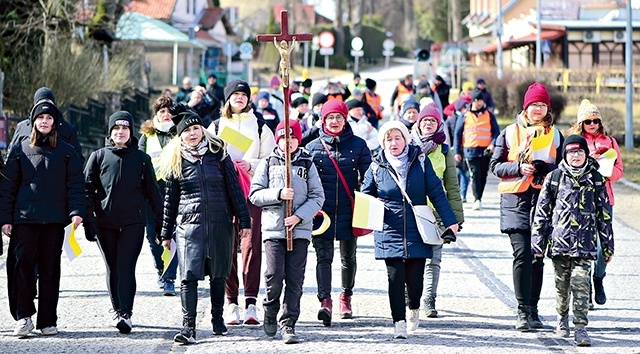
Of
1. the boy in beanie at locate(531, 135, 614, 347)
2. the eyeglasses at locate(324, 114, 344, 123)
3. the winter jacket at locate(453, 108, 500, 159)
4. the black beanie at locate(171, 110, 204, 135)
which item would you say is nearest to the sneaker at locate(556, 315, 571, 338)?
the boy in beanie at locate(531, 135, 614, 347)

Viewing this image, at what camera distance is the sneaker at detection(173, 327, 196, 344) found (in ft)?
27.2

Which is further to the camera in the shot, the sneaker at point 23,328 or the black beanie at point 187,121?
the sneaker at point 23,328

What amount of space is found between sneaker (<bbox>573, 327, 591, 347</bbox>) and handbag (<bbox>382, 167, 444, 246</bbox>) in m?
1.11

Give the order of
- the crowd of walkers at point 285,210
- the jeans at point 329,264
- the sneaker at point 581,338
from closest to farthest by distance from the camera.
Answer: the sneaker at point 581,338, the crowd of walkers at point 285,210, the jeans at point 329,264

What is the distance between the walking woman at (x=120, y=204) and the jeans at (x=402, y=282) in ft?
5.92

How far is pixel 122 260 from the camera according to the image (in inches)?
351

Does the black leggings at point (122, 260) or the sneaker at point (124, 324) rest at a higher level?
the black leggings at point (122, 260)

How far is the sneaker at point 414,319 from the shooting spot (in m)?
8.78

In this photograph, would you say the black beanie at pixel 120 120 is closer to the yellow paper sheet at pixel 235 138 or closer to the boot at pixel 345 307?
the yellow paper sheet at pixel 235 138

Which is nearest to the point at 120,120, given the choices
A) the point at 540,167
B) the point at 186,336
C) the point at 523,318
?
the point at 186,336

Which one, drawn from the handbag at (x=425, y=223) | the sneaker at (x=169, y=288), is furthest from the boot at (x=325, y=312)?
the sneaker at (x=169, y=288)

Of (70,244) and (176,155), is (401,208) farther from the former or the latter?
(70,244)

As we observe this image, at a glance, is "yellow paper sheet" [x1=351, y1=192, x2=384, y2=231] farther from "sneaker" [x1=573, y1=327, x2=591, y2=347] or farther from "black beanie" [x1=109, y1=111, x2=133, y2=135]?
"black beanie" [x1=109, y1=111, x2=133, y2=135]

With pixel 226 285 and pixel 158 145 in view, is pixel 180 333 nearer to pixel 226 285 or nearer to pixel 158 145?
pixel 226 285
